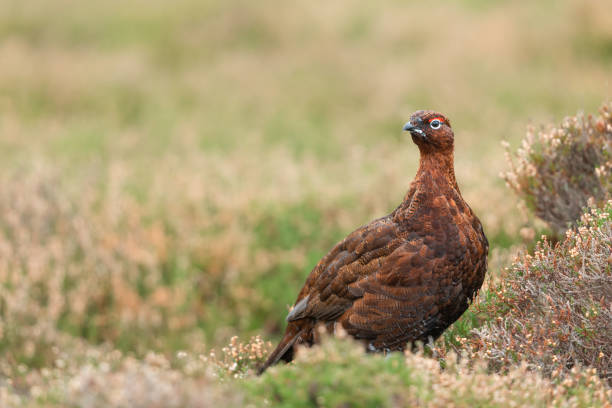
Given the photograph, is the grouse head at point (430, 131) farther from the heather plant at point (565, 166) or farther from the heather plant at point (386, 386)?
the heather plant at point (386, 386)

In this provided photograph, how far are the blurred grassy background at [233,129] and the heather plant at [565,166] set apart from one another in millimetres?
222

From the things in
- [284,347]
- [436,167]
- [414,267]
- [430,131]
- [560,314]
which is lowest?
[284,347]

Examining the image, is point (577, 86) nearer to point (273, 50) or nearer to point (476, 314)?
point (273, 50)

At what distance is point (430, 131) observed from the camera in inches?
186

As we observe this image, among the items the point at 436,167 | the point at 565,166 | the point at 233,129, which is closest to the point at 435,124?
the point at 436,167

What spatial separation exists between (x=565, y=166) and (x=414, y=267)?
2032 millimetres

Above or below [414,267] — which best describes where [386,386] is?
below

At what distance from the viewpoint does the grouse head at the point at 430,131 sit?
15.5ft

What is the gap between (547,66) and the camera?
17484mm

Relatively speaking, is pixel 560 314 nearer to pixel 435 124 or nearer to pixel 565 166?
pixel 435 124

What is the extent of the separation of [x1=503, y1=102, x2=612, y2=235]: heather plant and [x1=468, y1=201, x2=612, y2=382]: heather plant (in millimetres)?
1201

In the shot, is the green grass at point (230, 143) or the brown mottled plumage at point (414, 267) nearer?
the brown mottled plumage at point (414, 267)

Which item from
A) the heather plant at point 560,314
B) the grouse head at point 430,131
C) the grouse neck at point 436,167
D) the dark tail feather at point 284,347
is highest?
the grouse head at point 430,131

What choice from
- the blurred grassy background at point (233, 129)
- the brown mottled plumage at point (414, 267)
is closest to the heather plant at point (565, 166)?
the blurred grassy background at point (233, 129)
